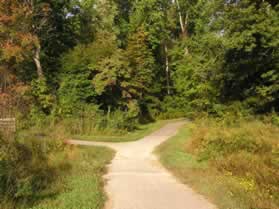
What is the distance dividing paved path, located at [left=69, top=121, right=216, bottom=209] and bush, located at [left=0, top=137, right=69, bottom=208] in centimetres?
165

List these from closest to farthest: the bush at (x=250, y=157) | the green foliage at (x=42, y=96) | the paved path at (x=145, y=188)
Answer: the paved path at (x=145, y=188), the bush at (x=250, y=157), the green foliage at (x=42, y=96)

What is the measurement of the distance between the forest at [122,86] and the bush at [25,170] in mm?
35

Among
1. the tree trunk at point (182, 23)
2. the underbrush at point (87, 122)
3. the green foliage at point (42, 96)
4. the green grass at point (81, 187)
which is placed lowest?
the green grass at point (81, 187)

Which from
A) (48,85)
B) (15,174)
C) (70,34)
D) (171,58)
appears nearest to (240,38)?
(15,174)

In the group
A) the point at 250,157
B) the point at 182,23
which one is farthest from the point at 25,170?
the point at 182,23

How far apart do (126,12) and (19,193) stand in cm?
3611

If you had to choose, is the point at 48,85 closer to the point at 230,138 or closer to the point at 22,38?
the point at 22,38

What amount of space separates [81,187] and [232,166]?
15.1 feet

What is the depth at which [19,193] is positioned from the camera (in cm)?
628

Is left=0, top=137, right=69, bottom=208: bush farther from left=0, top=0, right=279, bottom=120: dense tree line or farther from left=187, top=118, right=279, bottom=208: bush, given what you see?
left=0, top=0, right=279, bottom=120: dense tree line

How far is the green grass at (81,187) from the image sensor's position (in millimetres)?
6383

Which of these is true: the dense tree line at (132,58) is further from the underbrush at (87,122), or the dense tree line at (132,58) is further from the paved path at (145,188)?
the paved path at (145,188)

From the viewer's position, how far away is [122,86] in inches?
997

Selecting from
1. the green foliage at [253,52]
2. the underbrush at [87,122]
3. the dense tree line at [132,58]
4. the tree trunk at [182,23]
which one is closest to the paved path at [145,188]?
the underbrush at [87,122]
